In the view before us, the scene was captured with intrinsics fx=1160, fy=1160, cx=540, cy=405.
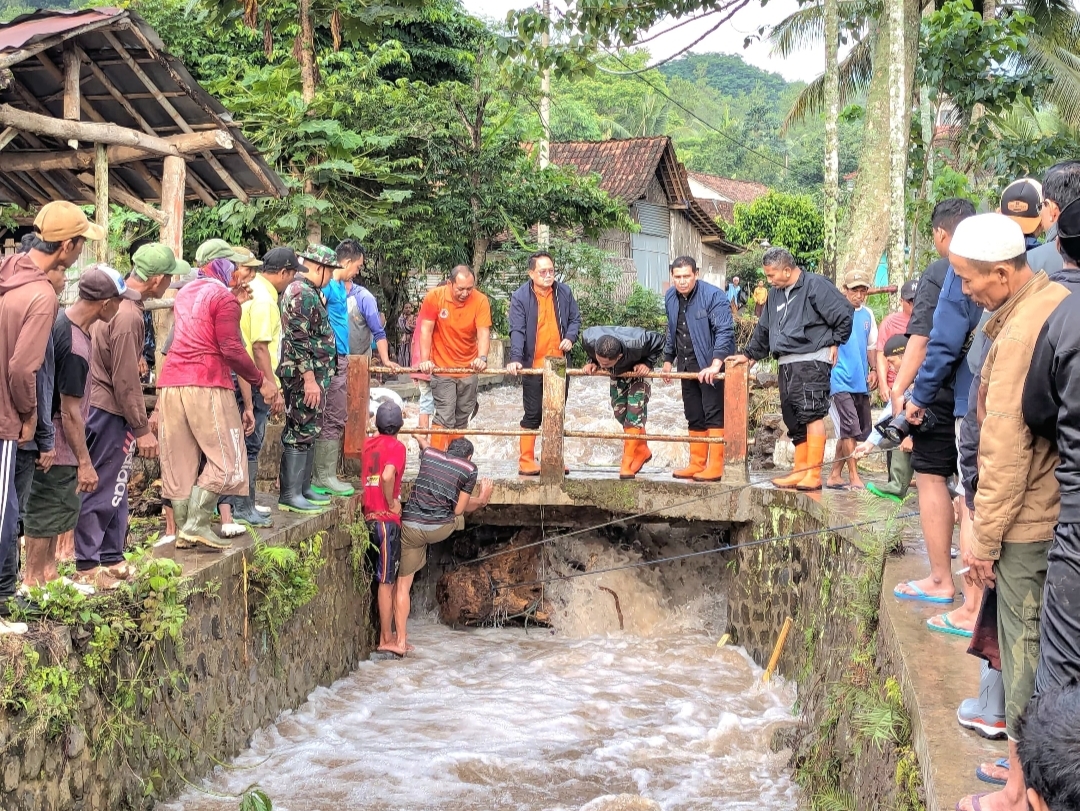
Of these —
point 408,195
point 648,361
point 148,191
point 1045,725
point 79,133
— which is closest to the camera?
point 1045,725

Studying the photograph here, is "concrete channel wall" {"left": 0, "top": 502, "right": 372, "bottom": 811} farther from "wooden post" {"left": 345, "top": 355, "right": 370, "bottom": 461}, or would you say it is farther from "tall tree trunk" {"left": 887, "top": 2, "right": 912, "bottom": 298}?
"tall tree trunk" {"left": 887, "top": 2, "right": 912, "bottom": 298}

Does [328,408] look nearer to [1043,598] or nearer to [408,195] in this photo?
[1043,598]

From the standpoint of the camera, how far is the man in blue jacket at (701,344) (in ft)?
30.0

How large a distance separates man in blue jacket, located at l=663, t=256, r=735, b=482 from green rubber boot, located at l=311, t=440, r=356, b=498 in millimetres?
2678

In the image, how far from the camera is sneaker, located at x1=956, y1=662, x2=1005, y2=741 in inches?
155

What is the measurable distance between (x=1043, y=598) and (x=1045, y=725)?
1031mm

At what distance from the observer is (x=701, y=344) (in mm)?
9250

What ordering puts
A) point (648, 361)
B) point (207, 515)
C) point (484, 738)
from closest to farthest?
point (207, 515) < point (484, 738) < point (648, 361)

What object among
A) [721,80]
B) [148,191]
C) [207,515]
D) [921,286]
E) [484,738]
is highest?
[721,80]

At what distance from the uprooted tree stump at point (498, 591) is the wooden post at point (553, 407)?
1328 mm

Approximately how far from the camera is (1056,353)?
3119 mm

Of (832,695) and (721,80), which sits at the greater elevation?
(721,80)

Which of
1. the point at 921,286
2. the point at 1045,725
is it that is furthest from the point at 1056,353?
the point at 921,286

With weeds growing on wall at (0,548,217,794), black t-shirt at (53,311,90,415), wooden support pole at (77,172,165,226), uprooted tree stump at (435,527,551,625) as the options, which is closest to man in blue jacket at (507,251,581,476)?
uprooted tree stump at (435,527,551,625)
